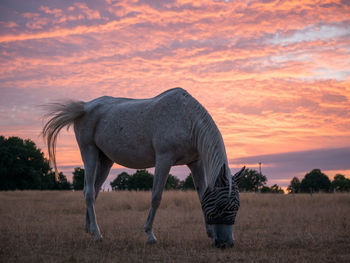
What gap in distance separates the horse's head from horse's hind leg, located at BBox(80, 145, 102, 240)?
2.76 meters

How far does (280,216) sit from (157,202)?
6.18m

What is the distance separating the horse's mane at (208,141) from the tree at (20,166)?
4692cm

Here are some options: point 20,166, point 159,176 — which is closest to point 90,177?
point 159,176

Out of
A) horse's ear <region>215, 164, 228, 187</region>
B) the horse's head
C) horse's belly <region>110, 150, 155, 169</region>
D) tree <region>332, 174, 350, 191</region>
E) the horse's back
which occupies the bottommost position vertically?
tree <region>332, 174, 350, 191</region>

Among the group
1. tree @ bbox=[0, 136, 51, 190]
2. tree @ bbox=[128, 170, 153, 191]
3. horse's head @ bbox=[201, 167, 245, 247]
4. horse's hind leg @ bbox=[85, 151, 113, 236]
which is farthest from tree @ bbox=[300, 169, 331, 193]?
horse's head @ bbox=[201, 167, 245, 247]

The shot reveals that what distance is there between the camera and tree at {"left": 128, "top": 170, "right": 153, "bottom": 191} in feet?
239

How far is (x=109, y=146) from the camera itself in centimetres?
700

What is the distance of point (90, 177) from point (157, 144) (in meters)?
2.08

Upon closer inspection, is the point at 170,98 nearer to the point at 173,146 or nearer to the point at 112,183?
the point at 173,146

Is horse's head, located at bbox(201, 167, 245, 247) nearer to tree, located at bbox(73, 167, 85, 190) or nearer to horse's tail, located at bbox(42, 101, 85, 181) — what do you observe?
horse's tail, located at bbox(42, 101, 85, 181)

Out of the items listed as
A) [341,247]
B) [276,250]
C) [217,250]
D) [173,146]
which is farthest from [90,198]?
[341,247]

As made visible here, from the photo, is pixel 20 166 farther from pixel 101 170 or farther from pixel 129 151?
pixel 129 151

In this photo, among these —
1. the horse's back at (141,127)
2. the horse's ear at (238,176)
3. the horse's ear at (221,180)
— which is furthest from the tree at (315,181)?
the horse's ear at (221,180)

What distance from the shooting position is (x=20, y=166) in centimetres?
5166
